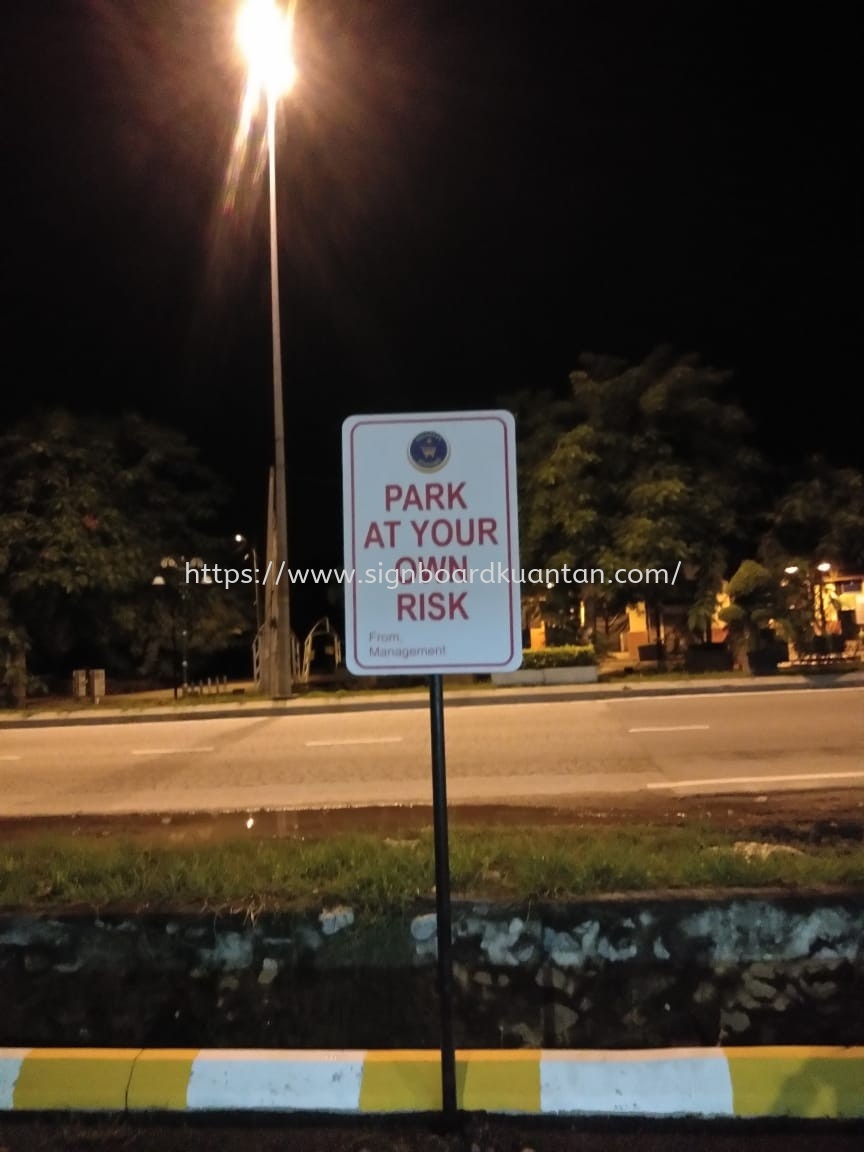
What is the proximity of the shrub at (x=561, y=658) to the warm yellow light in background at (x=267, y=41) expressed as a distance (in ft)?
35.4

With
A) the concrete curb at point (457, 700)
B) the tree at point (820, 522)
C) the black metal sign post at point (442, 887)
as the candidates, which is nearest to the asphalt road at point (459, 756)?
the concrete curb at point (457, 700)

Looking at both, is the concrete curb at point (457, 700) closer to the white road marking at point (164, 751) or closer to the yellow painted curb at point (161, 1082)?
the white road marking at point (164, 751)

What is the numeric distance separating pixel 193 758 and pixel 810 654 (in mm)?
13971

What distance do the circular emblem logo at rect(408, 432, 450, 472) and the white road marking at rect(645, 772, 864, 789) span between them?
5.90m

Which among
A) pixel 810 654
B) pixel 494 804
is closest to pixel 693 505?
pixel 810 654

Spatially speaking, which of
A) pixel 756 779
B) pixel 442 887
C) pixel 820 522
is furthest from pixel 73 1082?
pixel 820 522

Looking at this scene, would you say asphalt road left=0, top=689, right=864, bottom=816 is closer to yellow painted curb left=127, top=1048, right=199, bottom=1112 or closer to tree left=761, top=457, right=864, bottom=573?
yellow painted curb left=127, top=1048, right=199, bottom=1112

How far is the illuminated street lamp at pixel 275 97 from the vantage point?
14.5 metres

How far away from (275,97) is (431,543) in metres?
15.2

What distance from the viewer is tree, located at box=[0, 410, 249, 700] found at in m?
22.1

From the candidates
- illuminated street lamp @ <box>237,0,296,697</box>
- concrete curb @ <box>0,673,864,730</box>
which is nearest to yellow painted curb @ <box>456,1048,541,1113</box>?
concrete curb @ <box>0,673,864,730</box>

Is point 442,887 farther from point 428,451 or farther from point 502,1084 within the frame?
point 428,451

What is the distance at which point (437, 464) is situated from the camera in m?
3.01

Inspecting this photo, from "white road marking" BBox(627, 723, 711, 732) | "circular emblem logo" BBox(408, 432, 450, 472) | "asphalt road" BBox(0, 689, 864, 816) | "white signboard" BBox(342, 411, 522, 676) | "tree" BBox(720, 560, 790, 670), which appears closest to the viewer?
"white signboard" BBox(342, 411, 522, 676)
